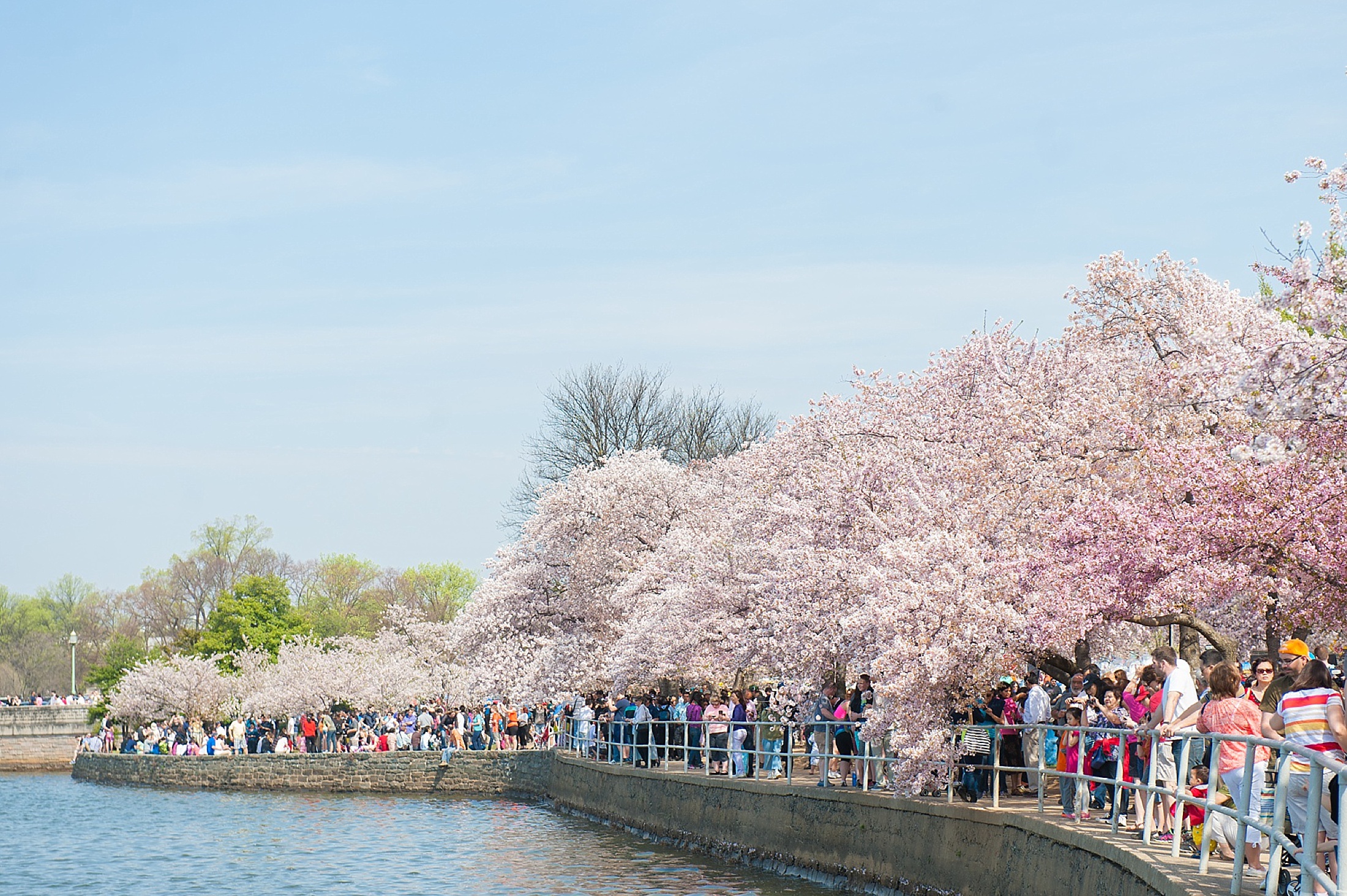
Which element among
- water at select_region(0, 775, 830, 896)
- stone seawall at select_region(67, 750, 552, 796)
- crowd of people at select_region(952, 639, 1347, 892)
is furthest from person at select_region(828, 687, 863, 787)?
stone seawall at select_region(67, 750, 552, 796)

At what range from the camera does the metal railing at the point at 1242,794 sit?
6.80 m

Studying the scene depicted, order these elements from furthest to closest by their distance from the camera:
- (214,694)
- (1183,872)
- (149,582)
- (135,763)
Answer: (149,582)
(214,694)
(135,763)
(1183,872)

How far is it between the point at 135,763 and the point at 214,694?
12.9m

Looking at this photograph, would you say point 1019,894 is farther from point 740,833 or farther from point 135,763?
point 135,763

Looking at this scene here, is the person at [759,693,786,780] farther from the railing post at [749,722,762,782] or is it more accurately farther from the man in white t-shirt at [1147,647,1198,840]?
the man in white t-shirt at [1147,647,1198,840]

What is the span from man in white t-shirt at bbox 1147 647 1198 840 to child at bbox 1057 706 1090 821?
1.69 meters

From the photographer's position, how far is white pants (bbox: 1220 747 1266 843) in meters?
8.91

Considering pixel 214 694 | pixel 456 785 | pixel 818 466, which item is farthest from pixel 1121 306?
pixel 214 694

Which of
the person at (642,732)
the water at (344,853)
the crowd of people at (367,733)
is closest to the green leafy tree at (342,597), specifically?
the crowd of people at (367,733)

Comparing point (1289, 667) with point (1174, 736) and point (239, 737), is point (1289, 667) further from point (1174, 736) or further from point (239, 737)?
point (239, 737)

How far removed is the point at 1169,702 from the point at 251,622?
215 feet

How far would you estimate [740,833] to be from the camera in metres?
23.2

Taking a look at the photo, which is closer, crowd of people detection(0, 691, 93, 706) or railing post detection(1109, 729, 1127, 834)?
railing post detection(1109, 729, 1127, 834)

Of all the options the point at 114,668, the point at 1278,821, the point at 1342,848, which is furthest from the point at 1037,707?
the point at 114,668
